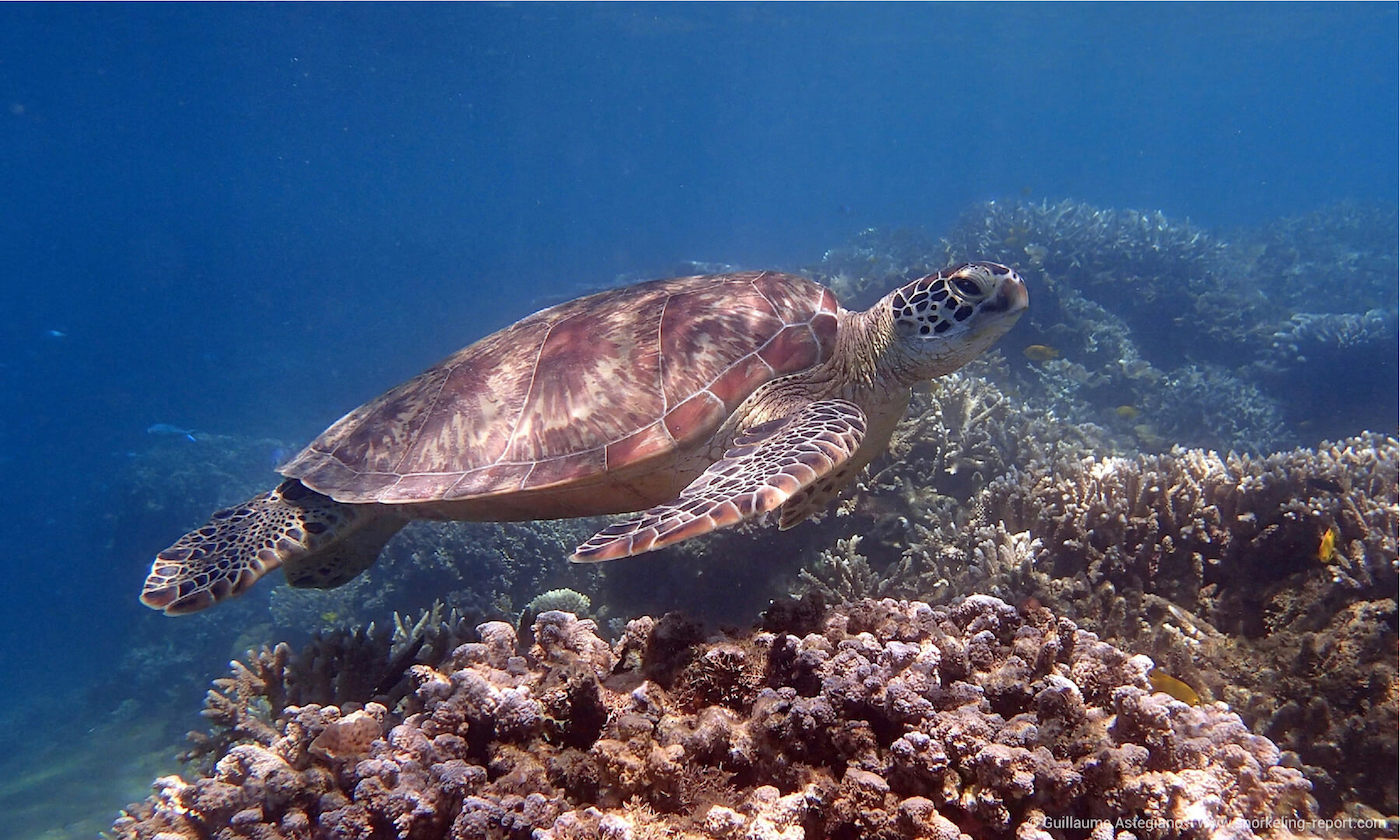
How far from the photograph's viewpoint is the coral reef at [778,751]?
1624mm

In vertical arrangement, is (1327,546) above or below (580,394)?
below

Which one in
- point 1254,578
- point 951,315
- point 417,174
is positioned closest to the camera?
point 1254,578

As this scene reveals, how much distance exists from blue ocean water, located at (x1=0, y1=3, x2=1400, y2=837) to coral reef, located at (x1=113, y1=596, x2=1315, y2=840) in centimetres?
884

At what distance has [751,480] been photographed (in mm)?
2924

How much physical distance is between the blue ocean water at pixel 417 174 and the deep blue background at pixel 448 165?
0.32m

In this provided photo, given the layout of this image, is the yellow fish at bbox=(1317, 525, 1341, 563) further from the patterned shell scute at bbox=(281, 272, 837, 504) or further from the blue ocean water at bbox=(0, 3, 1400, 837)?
the blue ocean water at bbox=(0, 3, 1400, 837)

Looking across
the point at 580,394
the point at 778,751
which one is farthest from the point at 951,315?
the point at 778,751

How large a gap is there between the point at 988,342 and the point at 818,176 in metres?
98.9

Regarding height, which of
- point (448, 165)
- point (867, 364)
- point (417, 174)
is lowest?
point (867, 364)

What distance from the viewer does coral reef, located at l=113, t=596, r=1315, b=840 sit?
1.62m

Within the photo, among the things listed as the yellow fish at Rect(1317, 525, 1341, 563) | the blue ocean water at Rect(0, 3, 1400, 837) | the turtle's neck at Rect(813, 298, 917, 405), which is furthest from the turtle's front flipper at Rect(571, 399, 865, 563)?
the blue ocean water at Rect(0, 3, 1400, 837)

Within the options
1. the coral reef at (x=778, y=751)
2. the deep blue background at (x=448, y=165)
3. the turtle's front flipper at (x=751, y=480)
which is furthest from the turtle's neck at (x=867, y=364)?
the deep blue background at (x=448, y=165)

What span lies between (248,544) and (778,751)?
165 inches

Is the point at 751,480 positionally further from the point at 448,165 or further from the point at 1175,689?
the point at 448,165
